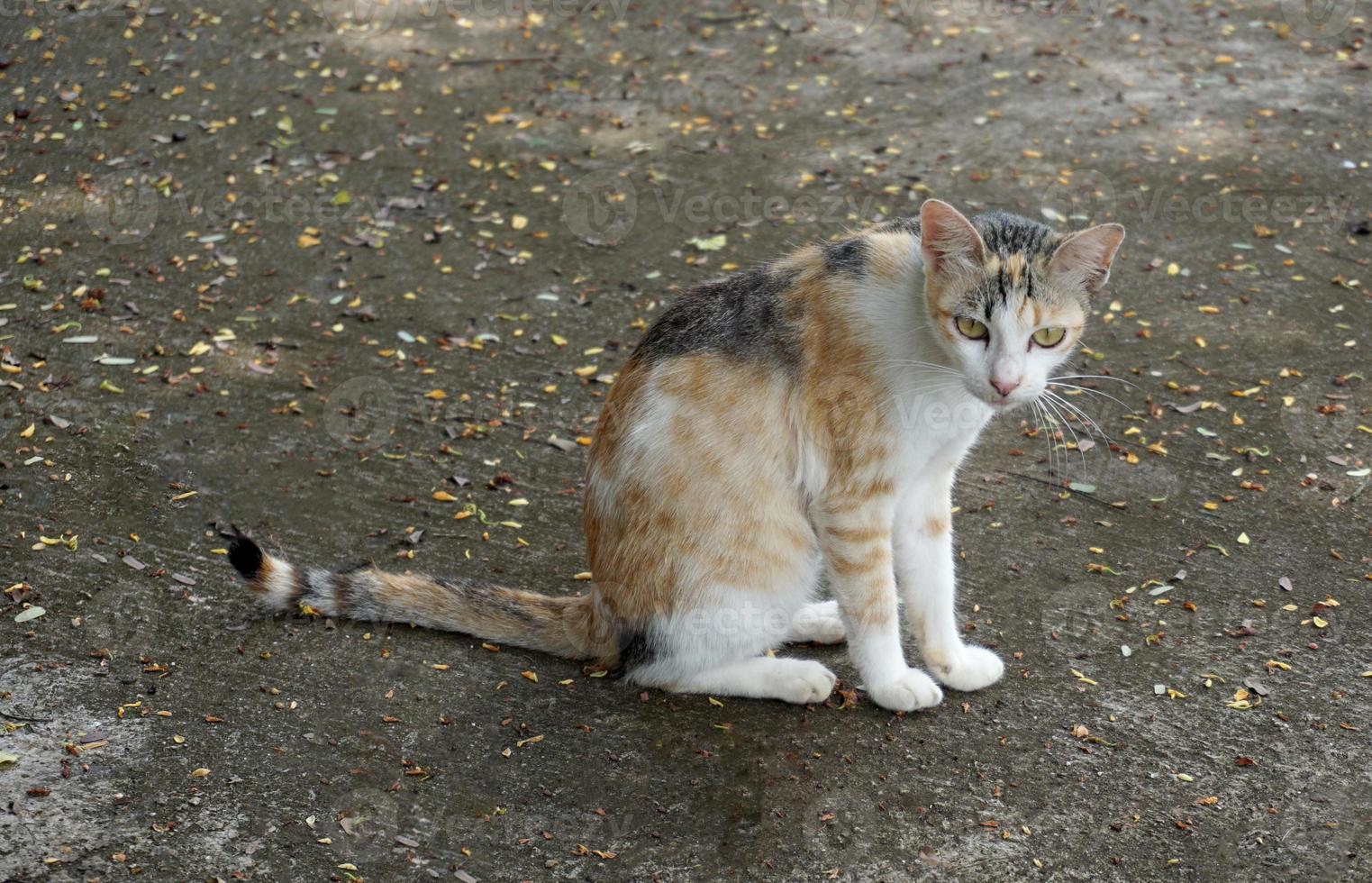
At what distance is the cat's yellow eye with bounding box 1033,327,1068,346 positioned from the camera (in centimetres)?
369

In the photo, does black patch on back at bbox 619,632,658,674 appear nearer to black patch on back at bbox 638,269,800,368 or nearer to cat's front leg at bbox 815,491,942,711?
cat's front leg at bbox 815,491,942,711

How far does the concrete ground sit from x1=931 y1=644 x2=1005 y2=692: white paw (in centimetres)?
7

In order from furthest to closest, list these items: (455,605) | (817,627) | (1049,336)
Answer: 1. (817,627)
2. (455,605)
3. (1049,336)

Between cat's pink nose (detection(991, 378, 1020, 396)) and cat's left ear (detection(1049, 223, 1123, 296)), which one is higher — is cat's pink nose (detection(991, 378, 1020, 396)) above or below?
below

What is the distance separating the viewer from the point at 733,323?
407 centimetres

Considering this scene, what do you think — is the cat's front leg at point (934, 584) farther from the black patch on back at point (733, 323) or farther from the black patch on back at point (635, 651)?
the black patch on back at point (635, 651)

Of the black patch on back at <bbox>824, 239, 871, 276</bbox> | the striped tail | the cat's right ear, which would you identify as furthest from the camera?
the striped tail

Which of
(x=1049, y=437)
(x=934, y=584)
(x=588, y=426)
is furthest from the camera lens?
(x=588, y=426)

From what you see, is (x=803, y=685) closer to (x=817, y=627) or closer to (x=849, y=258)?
(x=817, y=627)

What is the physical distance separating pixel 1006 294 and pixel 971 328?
14cm

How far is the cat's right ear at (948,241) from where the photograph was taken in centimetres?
356

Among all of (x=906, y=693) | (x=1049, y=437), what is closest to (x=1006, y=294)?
(x=906, y=693)

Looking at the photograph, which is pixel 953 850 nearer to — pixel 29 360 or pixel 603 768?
pixel 603 768

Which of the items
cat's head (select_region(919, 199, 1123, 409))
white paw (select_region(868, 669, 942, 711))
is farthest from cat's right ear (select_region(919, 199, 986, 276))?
white paw (select_region(868, 669, 942, 711))
